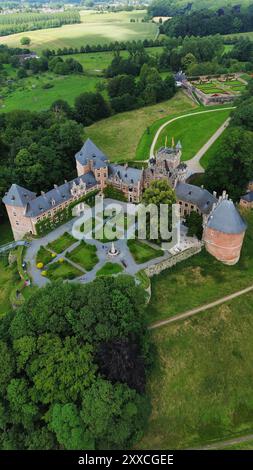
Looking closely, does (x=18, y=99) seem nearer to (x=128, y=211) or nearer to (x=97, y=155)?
(x=97, y=155)

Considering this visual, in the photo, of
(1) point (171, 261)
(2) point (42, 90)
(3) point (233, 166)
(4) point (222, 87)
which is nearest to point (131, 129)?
(4) point (222, 87)

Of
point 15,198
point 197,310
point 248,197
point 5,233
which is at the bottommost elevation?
point 5,233

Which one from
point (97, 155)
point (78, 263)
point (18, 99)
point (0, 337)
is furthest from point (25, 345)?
point (18, 99)

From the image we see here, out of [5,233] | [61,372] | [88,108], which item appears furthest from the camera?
[88,108]

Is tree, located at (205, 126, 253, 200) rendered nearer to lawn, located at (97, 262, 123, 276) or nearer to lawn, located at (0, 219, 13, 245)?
lawn, located at (97, 262, 123, 276)

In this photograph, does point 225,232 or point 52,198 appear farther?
point 52,198

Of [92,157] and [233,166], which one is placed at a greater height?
[92,157]

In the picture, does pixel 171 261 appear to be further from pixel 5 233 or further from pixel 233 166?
pixel 5 233

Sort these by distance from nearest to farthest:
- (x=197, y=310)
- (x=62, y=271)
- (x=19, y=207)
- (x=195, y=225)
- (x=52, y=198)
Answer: (x=197, y=310) → (x=62, y=271) → (x=195, y=225) → (x=19, y=207) → (x=52, y=198)
